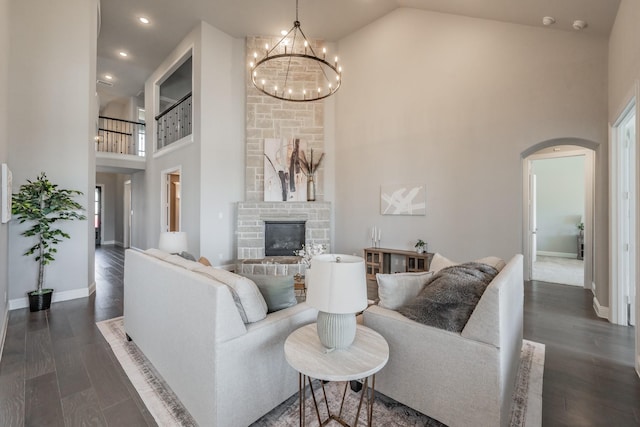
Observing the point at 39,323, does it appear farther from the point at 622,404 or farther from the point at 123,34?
the point at 123,34

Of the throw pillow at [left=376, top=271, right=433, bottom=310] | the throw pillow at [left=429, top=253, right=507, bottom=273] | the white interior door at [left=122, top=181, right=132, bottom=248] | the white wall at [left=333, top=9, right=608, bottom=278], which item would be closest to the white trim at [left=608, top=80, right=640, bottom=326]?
the white wall at [left=333, top=9, right=608, bottom=278]

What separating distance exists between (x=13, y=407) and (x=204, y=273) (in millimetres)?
1517

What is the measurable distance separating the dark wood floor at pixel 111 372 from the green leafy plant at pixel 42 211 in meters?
0.76

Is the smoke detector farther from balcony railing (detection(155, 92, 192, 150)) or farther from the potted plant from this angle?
the potted plant

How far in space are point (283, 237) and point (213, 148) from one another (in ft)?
7.43

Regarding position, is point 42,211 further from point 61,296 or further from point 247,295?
point 247,295

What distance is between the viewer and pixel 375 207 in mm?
5652

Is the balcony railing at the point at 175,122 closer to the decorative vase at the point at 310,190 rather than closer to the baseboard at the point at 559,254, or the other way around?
the decorative vase at the point at 310,190

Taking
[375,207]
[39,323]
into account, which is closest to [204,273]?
[39,323]

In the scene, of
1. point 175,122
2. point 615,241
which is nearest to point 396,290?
point 615,241

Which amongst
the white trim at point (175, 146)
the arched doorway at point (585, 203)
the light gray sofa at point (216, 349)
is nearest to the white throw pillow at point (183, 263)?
the light gray sofa at point (216, 349)

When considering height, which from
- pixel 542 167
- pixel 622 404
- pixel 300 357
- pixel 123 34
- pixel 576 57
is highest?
pixel 123 34

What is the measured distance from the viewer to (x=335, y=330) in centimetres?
154

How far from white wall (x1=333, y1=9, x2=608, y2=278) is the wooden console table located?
22 centimetres
